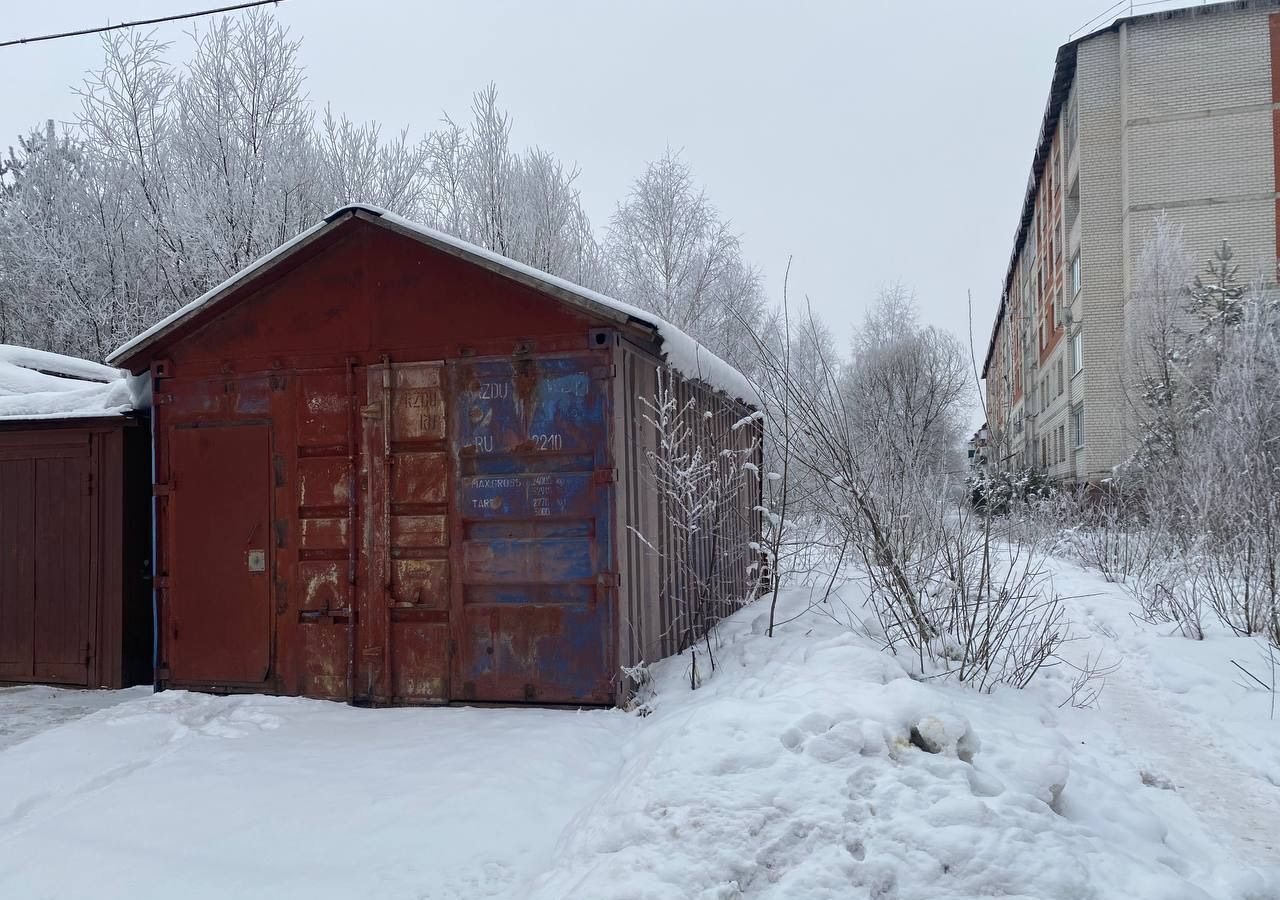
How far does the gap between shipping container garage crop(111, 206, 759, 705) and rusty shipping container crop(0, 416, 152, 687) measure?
76cm

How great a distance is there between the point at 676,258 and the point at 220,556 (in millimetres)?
20349

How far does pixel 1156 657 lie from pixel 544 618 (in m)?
5.29

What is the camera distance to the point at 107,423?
736 cm

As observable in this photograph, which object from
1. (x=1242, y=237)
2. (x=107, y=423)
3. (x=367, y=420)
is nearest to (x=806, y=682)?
(x=367, y=420)

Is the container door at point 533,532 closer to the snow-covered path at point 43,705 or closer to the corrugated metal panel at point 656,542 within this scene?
the corrugated metal panel at point 656,542

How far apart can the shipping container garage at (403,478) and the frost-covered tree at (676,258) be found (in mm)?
18430

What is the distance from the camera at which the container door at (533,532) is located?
599 centimetres

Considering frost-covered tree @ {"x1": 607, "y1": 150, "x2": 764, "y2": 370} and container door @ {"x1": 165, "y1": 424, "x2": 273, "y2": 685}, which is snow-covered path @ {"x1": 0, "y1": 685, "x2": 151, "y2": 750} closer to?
container door @ {"x1": 165, "y1": 424, "x2": 273, "y2": 685}

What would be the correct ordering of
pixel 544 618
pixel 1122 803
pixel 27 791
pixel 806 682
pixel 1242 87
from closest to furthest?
pixel 1122 803
pixel 27 791
pixel 806 682
pixel 544 618
pixel 1242 87

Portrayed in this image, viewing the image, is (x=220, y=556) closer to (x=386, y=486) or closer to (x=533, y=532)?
(x=386, y=486)

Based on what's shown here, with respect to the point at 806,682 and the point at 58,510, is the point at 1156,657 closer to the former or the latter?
the point at 806,682

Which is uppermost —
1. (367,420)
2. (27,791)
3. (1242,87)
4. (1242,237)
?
(1242,87)

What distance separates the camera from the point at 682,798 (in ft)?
12.2

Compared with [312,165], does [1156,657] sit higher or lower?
lower
